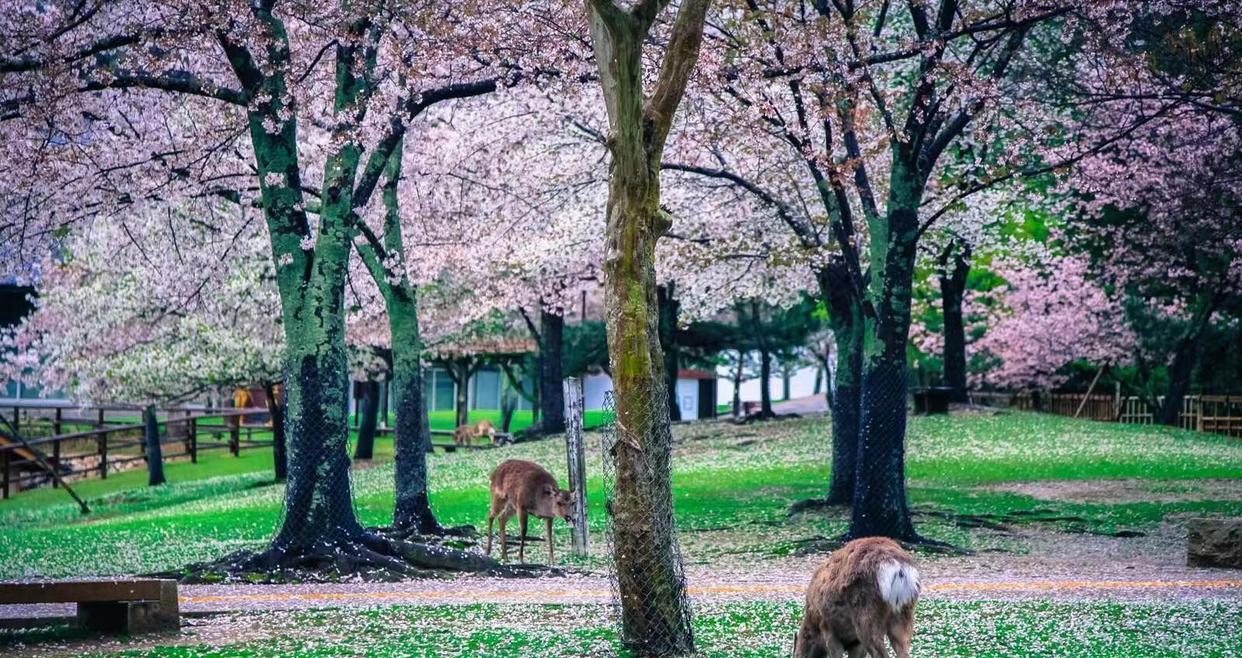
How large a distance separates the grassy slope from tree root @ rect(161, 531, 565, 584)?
2.02m

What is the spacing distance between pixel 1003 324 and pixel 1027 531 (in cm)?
2953

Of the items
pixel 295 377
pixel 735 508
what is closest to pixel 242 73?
pixel 295 377

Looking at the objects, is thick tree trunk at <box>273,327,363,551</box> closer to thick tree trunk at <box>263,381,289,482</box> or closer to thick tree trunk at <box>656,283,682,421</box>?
thick tree trunk at <box>263,381,289,482</box>

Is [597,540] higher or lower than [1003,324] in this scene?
lower

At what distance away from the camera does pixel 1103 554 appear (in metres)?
17.5

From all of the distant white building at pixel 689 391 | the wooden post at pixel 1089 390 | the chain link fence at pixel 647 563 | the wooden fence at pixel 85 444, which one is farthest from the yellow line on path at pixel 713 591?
the distant white building at pixel 689 391

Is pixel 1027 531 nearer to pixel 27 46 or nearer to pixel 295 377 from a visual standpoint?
pixel 295 377

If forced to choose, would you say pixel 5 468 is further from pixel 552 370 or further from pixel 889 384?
pixel 889 384

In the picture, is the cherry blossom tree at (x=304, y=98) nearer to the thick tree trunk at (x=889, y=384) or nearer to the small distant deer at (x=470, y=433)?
the thick tree trunk at (x=889, y=384)

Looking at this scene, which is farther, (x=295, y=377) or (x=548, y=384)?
(x=548, y=384)

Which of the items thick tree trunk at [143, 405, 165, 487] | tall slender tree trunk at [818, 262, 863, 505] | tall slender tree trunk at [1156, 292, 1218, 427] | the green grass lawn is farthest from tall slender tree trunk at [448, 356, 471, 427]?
the green grass lawn

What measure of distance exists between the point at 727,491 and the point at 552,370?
624 inches

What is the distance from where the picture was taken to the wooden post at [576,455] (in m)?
17.0

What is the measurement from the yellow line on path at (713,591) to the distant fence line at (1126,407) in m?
28.2
